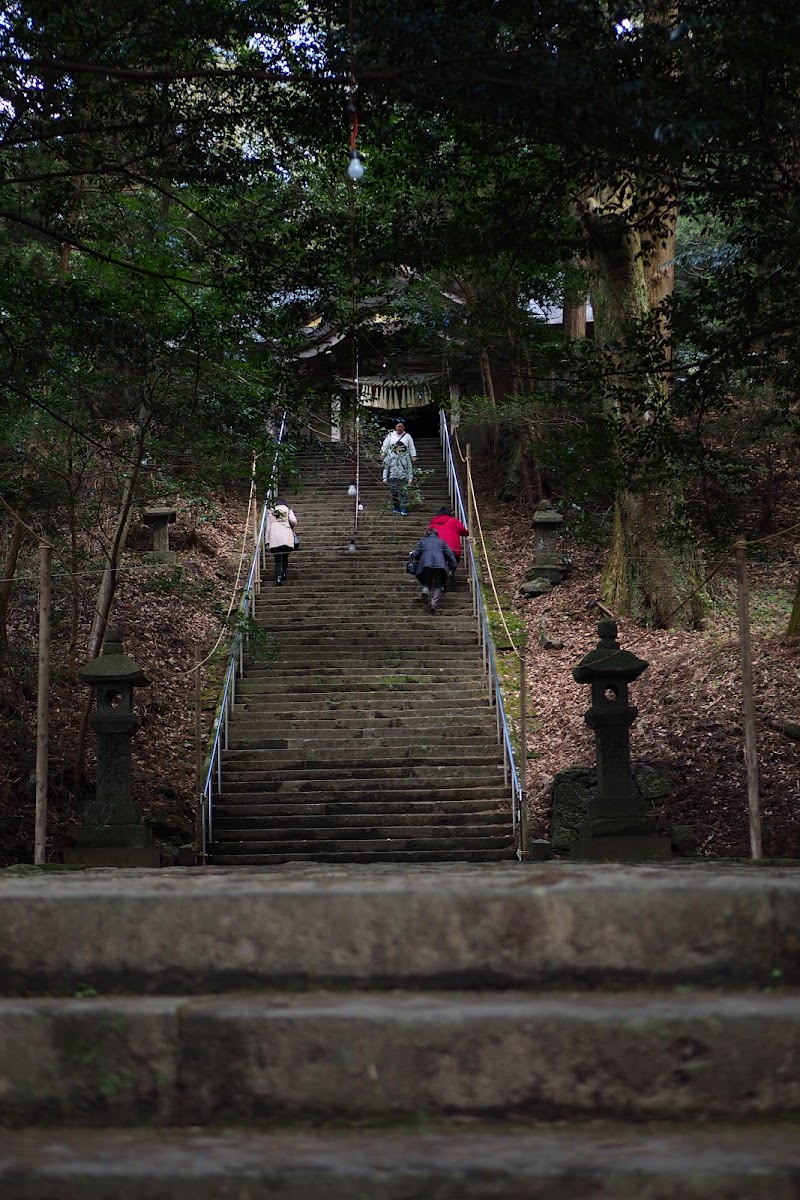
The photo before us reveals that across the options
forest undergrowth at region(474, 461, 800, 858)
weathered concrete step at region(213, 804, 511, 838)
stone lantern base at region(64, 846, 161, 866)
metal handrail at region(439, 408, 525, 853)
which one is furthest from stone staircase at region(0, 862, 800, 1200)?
weathered concrete step at region(213, 804, 511, 838)

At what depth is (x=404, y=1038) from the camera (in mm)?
2043

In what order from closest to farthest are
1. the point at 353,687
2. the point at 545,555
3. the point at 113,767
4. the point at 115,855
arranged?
the point at 115,855, the point at 113,767, the point at 353,687, the point at 545,555

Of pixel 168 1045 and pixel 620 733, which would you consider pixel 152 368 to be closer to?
pixel 620 733

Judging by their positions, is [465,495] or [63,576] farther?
[465,495]

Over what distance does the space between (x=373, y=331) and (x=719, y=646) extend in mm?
6354

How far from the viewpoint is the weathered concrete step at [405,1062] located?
6.58ft

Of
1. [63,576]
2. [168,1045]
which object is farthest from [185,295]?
[168,1045]

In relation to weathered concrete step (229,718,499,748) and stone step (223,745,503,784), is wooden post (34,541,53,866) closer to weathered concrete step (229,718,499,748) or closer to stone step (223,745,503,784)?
stone step (223,745,503,784)

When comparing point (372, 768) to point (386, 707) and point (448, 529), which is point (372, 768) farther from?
point (448, 529)

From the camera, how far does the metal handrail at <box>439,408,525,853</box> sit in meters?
11.1

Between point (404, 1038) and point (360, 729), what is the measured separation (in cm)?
1113

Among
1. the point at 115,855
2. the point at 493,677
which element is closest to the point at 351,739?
the point at 493,677

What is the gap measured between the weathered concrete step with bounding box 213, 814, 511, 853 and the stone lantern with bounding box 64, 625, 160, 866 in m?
1.17

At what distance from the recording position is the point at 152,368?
9867 millimetres
